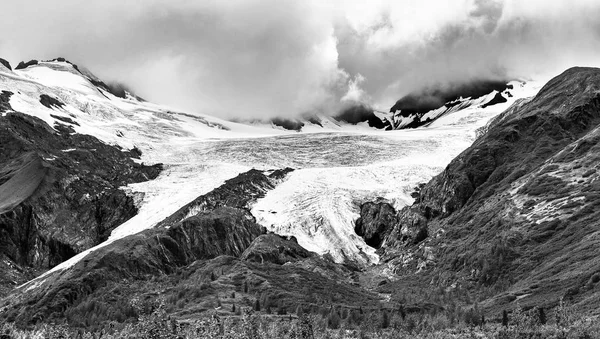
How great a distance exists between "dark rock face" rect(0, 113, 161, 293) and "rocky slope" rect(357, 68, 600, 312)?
44.4 meters

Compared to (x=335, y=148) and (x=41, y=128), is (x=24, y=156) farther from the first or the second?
(x=335, y=148)

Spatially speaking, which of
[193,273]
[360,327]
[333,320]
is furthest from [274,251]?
[360,327]

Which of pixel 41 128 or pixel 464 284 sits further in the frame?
pixel 41 128

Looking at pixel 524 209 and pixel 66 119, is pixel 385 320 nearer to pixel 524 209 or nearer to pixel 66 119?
pixel 524 209

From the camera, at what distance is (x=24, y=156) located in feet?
433

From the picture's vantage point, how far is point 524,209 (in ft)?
272

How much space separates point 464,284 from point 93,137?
10973 centimetres

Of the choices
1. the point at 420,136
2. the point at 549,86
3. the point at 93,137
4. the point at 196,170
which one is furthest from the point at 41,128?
the point at 549,86

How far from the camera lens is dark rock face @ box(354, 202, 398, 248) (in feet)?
353

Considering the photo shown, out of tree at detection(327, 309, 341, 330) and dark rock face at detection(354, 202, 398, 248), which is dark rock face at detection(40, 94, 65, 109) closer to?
dark rock face at detection(354, 202, 398, 248)

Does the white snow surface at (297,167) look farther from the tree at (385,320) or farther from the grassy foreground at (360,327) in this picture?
the grassy foreground at (360,327)

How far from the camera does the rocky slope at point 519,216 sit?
64.8 meters

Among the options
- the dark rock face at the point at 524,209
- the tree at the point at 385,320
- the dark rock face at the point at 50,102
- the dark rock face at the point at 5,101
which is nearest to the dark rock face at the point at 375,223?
the dark rock face at the point at 524,209

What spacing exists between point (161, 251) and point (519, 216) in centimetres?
4399
